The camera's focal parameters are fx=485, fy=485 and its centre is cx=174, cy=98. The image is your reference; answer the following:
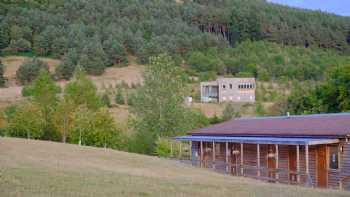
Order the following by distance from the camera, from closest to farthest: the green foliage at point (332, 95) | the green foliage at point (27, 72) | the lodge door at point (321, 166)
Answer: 1. the lodge door at point (321, 166)
2. the green foliage at point (332, 95)
3. the green foliage at point (27, 72)

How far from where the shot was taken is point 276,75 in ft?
282

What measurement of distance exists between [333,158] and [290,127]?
12.3 ft

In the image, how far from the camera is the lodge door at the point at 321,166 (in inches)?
853

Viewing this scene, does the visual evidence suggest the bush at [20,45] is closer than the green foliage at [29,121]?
No

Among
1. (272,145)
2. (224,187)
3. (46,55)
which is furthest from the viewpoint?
(46,55)

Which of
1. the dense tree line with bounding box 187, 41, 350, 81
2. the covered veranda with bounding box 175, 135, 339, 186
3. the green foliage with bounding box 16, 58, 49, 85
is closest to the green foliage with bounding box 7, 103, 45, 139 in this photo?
the covered veranda with bounding box 175, 135, 339, 186

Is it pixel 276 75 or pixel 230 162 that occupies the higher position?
pixel 276 75

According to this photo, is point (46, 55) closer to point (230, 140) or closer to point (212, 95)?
point (212, 95)

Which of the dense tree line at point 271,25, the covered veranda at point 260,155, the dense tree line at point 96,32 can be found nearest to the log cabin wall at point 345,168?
the covered veranda at point 260,155

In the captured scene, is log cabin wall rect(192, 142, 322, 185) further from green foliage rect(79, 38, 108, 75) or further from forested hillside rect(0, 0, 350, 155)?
green foliage rect(79, 38, 108, 75)

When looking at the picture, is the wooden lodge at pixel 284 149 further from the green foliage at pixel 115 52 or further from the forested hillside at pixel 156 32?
the green foliage at pixel 115 52

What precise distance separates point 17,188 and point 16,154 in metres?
10.9

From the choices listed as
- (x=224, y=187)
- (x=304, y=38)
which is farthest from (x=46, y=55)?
(x=224, y=187)

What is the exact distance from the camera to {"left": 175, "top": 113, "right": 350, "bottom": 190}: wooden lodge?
2088 centimetres
